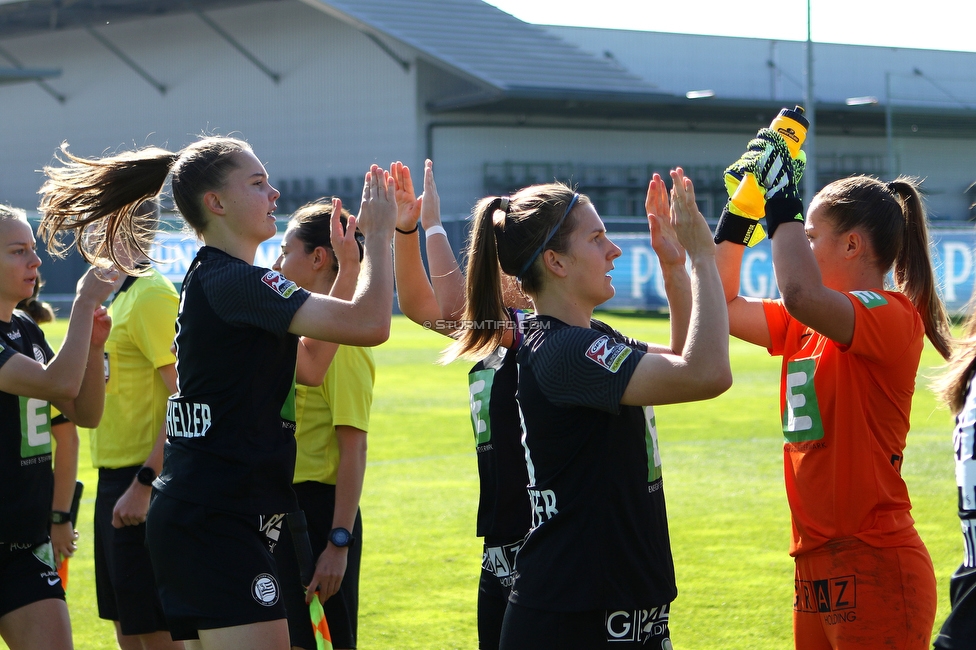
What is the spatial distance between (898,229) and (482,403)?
1.57m

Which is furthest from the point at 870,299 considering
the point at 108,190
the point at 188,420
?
the point at 108,190

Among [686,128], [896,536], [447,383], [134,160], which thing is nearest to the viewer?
[896,536]

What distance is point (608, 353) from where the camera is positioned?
9.18 ft

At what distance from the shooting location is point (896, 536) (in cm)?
332

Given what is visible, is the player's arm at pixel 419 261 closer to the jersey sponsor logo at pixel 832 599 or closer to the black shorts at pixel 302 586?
the black shorts at pixel 302 586

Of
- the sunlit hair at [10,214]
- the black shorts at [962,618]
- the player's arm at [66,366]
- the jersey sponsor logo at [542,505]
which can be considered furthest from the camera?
the sunlit hair at [10,214]

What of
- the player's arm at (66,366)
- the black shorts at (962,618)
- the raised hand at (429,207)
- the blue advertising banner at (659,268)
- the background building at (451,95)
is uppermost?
the background building at (451,95)

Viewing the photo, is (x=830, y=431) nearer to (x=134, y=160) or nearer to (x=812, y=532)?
(x=812, y=532)

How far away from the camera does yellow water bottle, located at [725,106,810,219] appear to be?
325 centimetres

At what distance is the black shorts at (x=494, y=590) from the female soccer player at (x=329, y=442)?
0.54 m

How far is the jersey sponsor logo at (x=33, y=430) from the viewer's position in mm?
4059

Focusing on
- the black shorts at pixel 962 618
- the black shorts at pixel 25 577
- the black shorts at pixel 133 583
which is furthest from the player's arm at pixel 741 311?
the black shorts at pixel 25 577

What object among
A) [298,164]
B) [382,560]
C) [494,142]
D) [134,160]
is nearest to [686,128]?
[494,142]

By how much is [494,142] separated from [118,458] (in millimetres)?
35350
